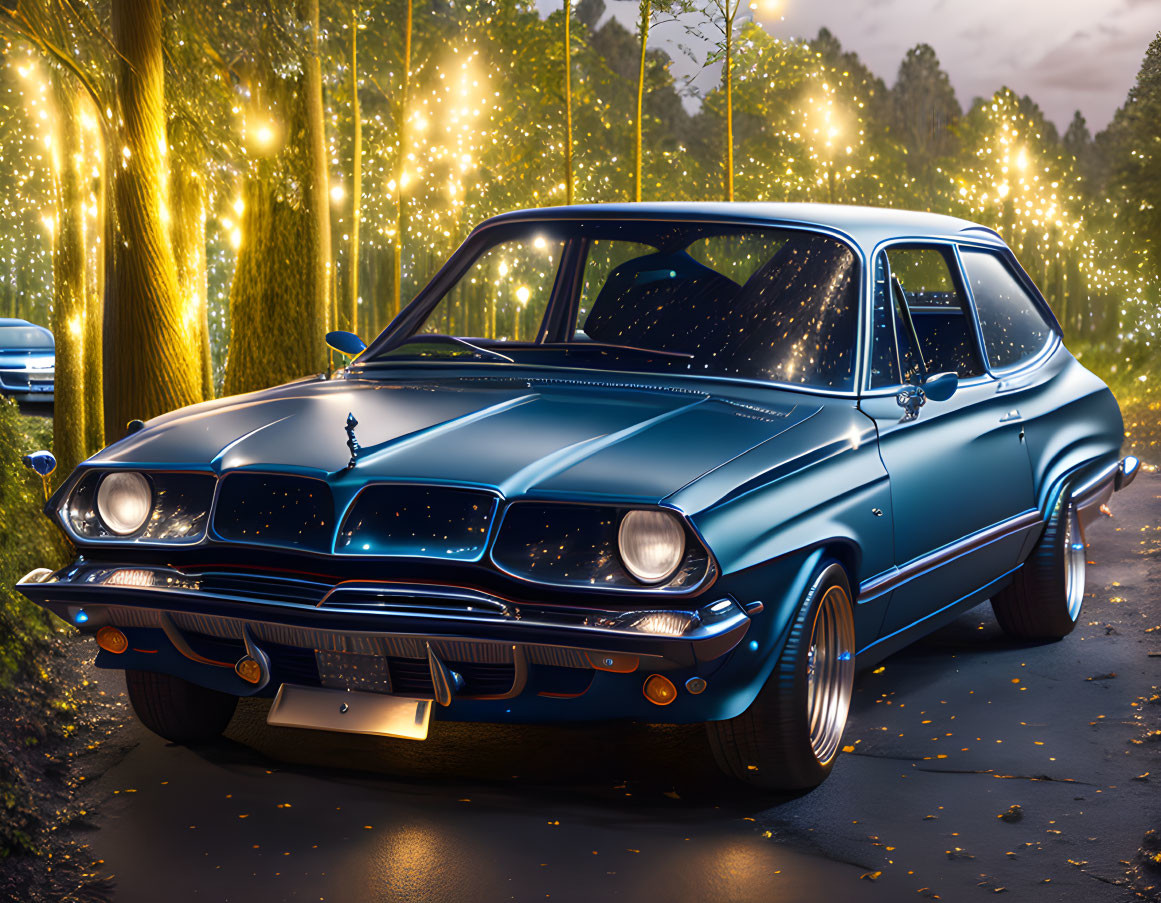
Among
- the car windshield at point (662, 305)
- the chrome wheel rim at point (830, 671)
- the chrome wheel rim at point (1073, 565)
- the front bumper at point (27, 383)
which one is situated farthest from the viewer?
the front bumper at point (27, 383)

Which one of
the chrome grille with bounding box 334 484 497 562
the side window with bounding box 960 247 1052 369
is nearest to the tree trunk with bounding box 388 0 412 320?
the side window with bounding box 960 247 1052 369

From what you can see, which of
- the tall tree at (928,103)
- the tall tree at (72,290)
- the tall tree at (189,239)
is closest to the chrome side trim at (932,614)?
the tall tree at (72,290)

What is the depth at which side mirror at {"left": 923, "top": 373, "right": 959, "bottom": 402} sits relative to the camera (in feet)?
17.5

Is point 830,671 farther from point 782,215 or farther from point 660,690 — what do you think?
point 782,215

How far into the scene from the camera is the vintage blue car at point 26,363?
2622 centimetres

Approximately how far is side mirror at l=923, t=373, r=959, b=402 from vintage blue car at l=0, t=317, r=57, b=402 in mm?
23196

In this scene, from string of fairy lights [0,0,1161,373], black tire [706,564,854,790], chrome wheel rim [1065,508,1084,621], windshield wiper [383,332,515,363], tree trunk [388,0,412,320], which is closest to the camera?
black tire [706,564,854,790]

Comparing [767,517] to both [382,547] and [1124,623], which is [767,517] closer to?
[382,547]

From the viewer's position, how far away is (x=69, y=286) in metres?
17.4

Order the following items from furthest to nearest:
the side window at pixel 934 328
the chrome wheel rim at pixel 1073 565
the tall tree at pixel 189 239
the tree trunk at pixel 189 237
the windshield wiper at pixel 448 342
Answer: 1. the tree trunk at pixel 189 237
2. the tall tree at pixel 189 239
3. the chrome wheel rim at pixel 1073 565
4. the side window at pixel 934 328
5. the windshield wiper at pixel 448 342

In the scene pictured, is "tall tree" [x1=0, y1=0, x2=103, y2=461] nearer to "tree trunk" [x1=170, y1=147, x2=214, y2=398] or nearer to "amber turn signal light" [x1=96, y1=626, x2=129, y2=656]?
"tree trunk" [x1=170, y1=147, x2=214, y2=398]

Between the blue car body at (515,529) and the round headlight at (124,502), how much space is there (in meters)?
0.04

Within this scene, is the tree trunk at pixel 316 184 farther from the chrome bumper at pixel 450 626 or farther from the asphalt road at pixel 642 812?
the chrome bumper at pixel 450 626

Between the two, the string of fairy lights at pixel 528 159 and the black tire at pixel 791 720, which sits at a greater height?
the string of fairy lights at pixel 528 159
